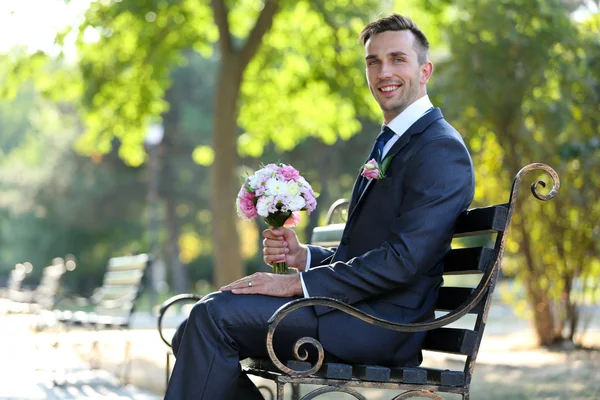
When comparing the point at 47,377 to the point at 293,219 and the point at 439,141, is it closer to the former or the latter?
the point at 293,219

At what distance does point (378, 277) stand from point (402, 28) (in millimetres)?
1089

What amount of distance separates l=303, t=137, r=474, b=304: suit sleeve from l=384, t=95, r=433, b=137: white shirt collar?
0.24 m

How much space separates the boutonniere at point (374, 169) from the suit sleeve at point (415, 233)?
4.1 inches

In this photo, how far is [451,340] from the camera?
4.24 meters

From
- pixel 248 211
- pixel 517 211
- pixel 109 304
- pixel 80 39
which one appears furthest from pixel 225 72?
pixel 248 211

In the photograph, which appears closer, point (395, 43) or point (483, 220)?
point (483, 220)

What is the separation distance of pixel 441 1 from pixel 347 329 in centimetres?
1228

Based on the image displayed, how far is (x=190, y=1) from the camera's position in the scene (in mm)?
17984

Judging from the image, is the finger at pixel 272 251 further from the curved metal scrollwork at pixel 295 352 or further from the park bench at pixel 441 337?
the curved metal scrollwork at pixel 295 352

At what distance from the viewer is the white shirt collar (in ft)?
14.6

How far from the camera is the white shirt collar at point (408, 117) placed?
4.45 meters

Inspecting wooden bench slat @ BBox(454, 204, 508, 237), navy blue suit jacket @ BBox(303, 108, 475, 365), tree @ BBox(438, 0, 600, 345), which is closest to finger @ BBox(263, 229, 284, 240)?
navy blue suit jacket @ BBox(303, 108, 475, 365)

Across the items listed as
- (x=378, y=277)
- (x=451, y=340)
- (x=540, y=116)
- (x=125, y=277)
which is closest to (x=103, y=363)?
(x=125, y=277)

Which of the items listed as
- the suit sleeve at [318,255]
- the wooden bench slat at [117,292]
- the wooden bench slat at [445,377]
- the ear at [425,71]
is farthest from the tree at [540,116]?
the wooden bench slat at [445,377]
